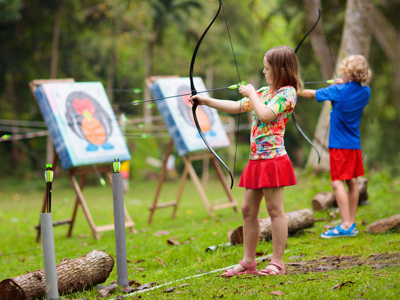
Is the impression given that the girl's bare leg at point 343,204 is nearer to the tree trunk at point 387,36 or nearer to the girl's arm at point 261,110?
the girl's arm at point 261,110

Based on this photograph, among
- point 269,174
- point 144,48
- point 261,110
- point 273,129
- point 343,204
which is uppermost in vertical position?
point 144,48

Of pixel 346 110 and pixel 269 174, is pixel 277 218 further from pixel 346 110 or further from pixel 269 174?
pixel 346 110

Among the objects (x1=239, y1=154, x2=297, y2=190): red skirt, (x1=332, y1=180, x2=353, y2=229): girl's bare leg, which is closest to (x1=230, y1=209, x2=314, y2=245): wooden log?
(x1=332, y1=180, x2=353, y2=229): girl's bare leg

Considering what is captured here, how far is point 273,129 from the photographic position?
3.30 m

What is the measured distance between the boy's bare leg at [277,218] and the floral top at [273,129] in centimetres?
25

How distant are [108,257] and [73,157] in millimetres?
2524

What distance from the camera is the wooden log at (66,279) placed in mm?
2971

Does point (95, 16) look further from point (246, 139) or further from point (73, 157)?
point (73, 157)

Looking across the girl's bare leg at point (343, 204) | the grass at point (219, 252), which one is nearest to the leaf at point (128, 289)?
the grass at point (219, 252)

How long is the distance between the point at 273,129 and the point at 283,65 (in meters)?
0.44

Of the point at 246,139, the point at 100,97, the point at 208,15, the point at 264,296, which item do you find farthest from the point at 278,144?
the point at 208,15

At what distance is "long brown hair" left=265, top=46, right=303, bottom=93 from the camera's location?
3.26 metres

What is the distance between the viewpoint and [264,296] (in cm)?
278

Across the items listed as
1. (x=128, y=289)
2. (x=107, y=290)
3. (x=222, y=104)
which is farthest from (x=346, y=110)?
(x=107, y=290)
